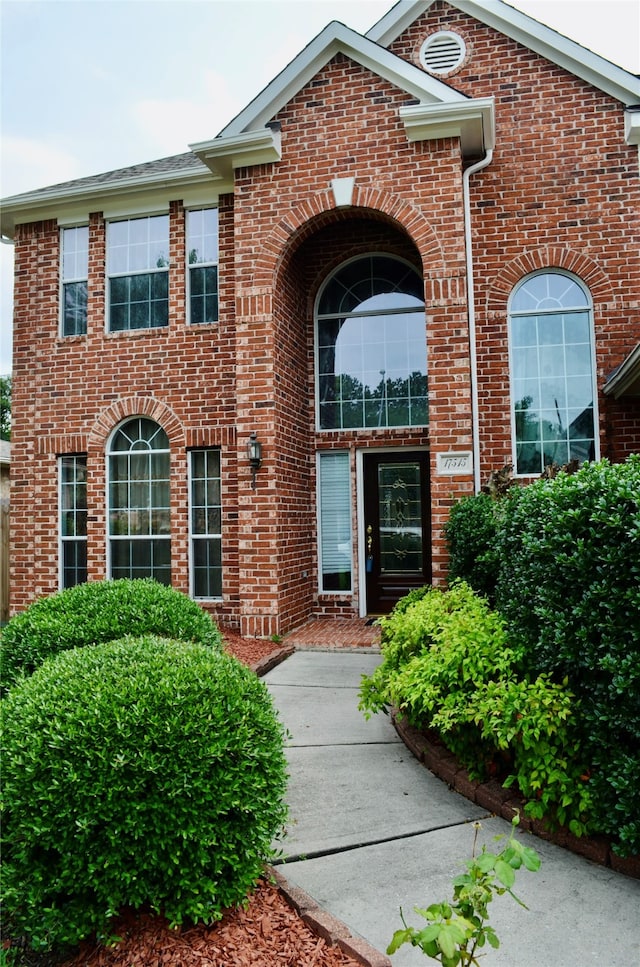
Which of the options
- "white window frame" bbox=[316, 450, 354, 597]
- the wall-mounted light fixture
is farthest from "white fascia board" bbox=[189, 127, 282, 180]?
"white window frame" bbox=[316, 450, 354, 597]

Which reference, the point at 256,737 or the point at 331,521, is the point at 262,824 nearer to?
the point at 256,737

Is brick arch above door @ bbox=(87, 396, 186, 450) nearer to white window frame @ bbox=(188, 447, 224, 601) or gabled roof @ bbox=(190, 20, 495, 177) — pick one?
white window frame @ bbox=(188, 447, 224, 601)

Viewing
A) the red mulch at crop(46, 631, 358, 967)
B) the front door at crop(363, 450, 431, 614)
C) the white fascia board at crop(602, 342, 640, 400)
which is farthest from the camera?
the front door at crop(363, 450, 431, 614)

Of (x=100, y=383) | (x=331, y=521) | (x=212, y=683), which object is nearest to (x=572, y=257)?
(x=331, y=521)

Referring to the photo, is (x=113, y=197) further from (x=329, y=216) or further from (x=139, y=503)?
(x=139, y=503)

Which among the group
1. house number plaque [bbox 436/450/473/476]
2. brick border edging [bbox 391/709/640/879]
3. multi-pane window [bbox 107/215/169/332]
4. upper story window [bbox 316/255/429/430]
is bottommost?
brick border edging [bbox 391/709/640/879]

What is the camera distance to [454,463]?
791 centimetres

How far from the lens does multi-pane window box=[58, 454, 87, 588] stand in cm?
1006

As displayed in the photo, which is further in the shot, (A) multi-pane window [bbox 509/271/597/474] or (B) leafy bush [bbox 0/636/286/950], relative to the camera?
(A) multi-pane window [bbox 509/271/597/474]

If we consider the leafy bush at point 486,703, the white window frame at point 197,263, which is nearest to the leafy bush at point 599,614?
the leafy bush at point 486,703

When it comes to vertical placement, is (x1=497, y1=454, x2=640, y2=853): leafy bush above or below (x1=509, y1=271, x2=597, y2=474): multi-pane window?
below

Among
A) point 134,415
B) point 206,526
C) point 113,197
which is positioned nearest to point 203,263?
point 113,197

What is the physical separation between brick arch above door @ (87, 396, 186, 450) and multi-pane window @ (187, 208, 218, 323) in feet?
4.50

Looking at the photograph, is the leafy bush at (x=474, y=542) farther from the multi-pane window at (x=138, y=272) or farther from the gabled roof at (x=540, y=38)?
the gabled roof at (x=540, y=38)
